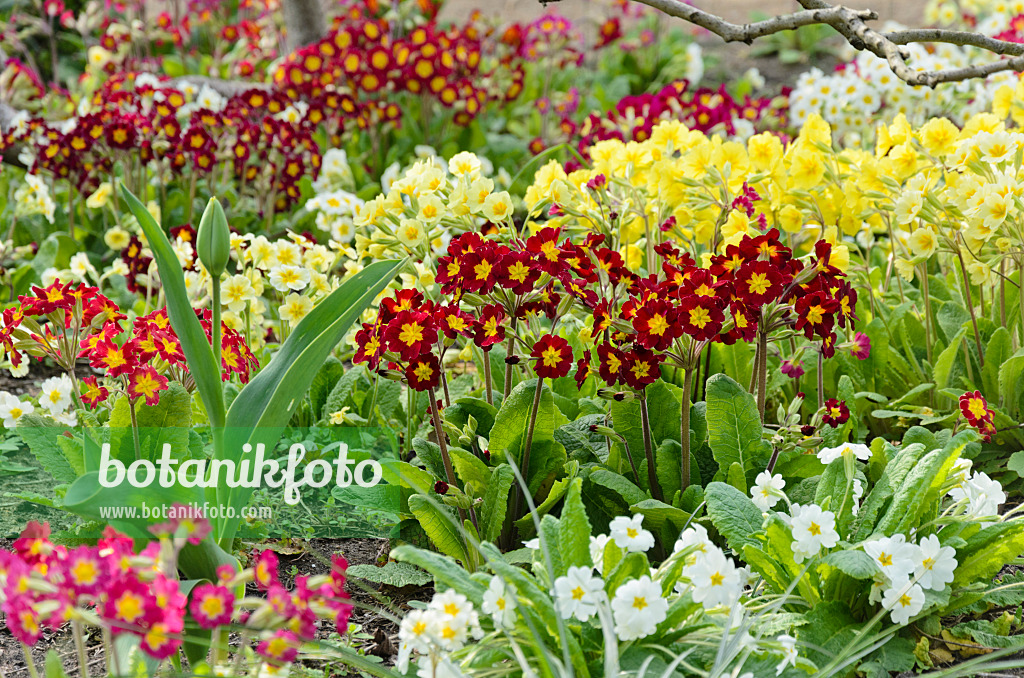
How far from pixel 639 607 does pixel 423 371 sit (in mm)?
617

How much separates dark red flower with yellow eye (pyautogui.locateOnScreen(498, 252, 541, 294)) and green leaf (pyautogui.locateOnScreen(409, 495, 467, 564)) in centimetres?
47

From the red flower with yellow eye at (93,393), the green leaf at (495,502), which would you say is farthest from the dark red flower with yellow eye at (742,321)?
the red flower with yellow eye at (93,393)

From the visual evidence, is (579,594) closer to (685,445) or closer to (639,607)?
(639,607)

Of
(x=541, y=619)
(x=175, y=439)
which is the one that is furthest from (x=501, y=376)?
(x=541, y=619)

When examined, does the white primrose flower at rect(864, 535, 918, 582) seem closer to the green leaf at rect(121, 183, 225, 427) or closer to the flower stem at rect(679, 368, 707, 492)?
the flower stem at rect(679, 368, 707, 492)

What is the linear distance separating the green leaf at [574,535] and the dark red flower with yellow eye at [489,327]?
0.36 meters

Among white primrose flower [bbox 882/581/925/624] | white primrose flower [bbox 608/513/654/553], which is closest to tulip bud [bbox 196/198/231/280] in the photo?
→ white primrose flower [bbox 608/513/654/553]

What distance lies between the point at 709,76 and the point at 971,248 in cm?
557

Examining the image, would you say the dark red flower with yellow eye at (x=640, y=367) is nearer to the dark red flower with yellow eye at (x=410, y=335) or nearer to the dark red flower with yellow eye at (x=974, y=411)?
the dark red flower with yellow eye at (x=410, y=335)

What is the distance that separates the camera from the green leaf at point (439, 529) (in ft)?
6.28

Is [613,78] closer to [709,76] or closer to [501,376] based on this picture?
[709,76]

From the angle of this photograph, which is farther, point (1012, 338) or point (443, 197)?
point (1012, 338)

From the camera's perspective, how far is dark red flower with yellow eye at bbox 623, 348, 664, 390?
5.96 feet

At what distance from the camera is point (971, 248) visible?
234cm
